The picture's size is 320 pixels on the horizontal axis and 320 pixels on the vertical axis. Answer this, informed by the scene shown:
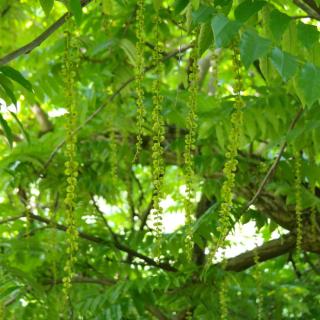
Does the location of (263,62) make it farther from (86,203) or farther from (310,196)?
(86,203)

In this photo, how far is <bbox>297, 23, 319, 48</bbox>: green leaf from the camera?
68.3 inches

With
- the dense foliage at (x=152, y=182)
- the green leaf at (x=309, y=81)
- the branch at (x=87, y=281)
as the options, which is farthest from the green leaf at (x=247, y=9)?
the branch at (x=87, y=281)

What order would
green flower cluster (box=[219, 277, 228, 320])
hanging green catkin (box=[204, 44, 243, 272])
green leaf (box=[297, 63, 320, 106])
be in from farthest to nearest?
1. green flower cluster (box=[219, 277, 228, 320])
2. hanging green catkin (box=[204, 44, 243, 272])
3. green leaf (box=[297, 63, 320, 106])

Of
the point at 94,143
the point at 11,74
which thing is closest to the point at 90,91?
the point at 94,143

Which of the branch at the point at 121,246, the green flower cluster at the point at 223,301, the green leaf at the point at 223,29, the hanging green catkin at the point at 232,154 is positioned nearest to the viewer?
the green leaf at the point at 223,29

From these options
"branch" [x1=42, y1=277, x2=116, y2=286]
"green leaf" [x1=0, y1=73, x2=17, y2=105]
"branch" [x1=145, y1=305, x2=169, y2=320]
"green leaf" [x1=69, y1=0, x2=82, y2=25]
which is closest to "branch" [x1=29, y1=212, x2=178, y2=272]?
"branch" [x1=42, y1=277, x2=116, y2=286]

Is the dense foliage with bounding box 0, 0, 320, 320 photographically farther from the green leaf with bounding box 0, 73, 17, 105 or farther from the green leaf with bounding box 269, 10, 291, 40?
the green leaf with bounding box 269, 10, 291, 40

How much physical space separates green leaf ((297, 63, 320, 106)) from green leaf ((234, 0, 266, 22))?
202 mm

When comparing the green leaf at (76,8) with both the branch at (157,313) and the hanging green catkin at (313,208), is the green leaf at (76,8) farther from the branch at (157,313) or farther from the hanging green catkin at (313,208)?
the branch at (157,313)

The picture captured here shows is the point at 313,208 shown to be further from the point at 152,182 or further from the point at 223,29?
the point at 223,29

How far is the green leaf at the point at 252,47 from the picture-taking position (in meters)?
1.59

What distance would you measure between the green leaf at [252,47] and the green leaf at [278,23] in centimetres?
6

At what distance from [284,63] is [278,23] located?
12 centimetres

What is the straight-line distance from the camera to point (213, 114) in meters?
2.94
